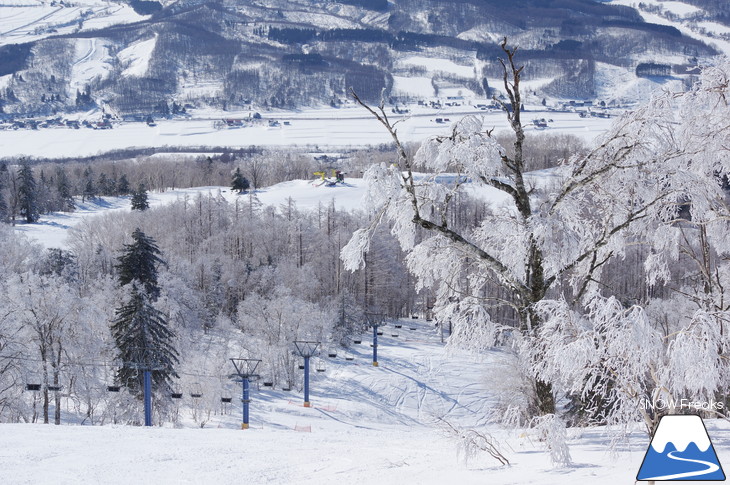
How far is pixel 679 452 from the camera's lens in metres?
5.30

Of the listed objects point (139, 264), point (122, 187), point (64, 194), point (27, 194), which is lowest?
point (139, 264)

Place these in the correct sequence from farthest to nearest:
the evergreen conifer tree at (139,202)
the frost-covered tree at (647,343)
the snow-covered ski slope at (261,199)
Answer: the evergreen conifer tree at (139,202) → the snow-covered ski slope at (261,199) → the frost-covered tree at (647,343)

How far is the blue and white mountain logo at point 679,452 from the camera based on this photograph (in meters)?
5.25

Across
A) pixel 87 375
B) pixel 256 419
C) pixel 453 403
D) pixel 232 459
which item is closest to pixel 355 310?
pixel 453 403

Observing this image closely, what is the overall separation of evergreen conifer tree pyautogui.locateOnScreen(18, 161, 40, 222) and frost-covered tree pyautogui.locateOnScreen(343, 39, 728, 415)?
91902 millimetres

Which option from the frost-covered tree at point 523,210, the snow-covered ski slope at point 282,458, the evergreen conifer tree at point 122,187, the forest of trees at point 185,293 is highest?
the frost-covered tree at point 523,210

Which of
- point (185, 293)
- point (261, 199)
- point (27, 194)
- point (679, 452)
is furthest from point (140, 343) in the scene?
point (261, 199)

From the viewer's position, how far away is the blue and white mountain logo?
5254 millimetres

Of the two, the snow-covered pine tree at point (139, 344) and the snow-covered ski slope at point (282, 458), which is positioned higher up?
the snow-covered ski slope at point (282, 458)

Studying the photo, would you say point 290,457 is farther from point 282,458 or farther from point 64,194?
point 64,194

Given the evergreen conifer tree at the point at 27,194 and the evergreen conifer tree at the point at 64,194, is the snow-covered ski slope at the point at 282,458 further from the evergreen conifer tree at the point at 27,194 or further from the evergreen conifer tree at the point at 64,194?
the evergreen conifer tree at the point at 64,194

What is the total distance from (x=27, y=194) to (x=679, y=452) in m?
98.5

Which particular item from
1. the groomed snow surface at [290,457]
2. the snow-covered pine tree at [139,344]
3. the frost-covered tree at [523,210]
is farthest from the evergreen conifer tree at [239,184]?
the frost-covered tree at [523,210]

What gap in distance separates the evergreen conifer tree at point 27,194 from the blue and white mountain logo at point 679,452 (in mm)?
96950
